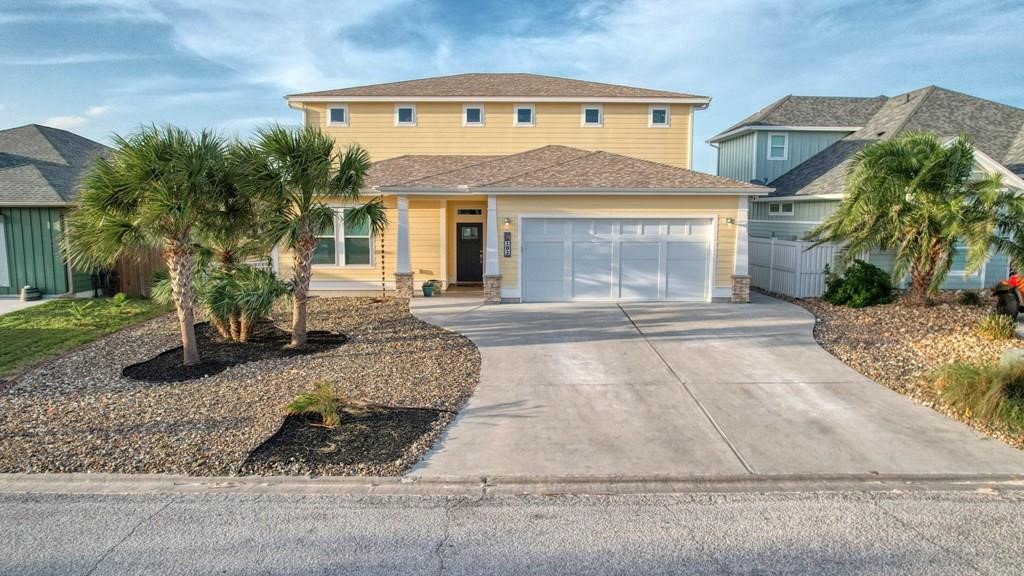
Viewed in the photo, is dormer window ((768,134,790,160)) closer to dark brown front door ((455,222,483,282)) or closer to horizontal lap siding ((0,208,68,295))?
dark brown front door ((455,222,483,282))

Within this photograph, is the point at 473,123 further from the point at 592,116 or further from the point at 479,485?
the point at 479,485

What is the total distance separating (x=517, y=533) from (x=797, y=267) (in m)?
14.0

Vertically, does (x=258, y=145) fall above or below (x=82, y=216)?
above

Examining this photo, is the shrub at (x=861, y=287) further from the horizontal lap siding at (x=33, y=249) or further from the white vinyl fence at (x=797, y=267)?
the horizontal lap siding at (x=33, y=249)

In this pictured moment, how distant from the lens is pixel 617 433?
7008 millimetres

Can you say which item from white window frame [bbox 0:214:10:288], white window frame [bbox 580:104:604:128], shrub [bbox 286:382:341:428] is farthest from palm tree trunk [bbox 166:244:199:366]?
white window frame [bbox 580:104:604:128]

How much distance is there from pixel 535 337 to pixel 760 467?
238 inches

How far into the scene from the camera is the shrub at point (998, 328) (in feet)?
36.5

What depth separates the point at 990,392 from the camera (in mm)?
7324

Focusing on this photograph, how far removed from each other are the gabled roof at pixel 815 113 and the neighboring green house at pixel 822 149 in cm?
4

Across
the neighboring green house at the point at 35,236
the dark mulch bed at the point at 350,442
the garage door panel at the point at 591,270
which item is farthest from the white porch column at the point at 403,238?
the dark mulch bed at the point at 350,442

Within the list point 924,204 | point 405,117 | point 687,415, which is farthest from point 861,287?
point 405,117

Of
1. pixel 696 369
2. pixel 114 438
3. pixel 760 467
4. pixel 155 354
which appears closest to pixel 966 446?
pixel 760 467

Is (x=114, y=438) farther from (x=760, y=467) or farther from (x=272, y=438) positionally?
(x=760, y=467)
